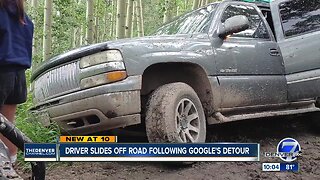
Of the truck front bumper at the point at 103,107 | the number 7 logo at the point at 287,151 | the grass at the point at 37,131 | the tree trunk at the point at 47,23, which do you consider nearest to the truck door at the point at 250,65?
the truck front bumper at the point at 103,107

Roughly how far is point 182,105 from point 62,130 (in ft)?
3.09

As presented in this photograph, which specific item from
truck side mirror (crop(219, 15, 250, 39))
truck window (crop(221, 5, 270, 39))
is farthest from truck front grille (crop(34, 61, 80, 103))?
truck window (crop(221, 5, 270, 39))

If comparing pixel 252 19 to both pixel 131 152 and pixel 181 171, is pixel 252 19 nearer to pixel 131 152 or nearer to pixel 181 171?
pixel 181 171

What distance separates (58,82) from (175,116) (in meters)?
0.94

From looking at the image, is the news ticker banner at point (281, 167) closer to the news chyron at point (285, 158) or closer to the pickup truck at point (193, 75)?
the news chyron at point (285, 158)

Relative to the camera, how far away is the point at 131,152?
2.00m

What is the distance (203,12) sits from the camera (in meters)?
3.98

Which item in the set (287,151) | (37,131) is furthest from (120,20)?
(287,151)

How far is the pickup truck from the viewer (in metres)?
2.73

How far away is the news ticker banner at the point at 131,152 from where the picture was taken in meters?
1.99

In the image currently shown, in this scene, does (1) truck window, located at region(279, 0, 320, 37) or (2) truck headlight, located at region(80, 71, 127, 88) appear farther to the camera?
(1) truck window, located at region(279, 0, 320, 37)

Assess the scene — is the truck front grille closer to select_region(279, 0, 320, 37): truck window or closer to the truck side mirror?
the truck side mirror

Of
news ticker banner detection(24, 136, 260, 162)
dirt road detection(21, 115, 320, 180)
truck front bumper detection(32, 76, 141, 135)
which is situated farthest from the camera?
truck front bumper detection(32, 76, 141, 135)

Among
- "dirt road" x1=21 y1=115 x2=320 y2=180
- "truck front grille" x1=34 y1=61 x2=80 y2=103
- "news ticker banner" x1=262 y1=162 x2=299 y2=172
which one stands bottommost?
"dirt road" x1=21 y1=115 x2=320 y2=180
